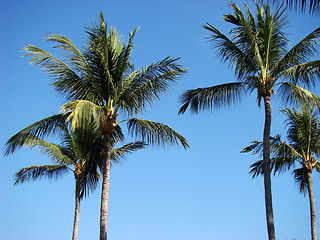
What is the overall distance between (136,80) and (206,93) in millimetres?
2315

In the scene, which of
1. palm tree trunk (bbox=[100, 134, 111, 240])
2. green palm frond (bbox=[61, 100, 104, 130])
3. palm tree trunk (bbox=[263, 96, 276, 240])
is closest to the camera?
green palm frond (bbox=[61, 100, 104, 130])

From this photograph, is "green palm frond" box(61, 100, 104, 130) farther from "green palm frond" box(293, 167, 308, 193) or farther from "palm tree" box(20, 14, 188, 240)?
"green palm frond" box(293, 167, 308, 193)

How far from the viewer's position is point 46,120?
1156 cm

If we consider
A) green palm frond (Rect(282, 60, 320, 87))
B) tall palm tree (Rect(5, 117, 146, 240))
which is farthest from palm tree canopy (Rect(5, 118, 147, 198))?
green palm frond (Rect(282, 60, 320, 87))

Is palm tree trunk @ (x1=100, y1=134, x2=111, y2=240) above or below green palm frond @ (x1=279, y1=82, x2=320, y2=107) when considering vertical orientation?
below

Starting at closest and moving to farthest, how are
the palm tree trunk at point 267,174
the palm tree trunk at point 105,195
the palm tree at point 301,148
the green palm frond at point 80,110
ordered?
the green palm frond at point 80,110, the palm tree trunk at point 267,174, the palm tree trunk at point 105,195, the palm tree at point 301,148

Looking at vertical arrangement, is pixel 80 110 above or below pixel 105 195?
above

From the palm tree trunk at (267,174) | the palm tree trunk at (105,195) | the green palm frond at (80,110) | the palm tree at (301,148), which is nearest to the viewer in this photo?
the green palm frond at (80,110)

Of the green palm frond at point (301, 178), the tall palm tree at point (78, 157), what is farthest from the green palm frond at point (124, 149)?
the green palm frond at point (301, 178)

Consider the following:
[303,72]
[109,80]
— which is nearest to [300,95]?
[303,72]

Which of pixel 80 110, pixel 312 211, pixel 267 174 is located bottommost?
pixel 312 211

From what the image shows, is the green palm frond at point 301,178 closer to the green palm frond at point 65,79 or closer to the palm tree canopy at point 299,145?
the palm tree canopy at point 299,145

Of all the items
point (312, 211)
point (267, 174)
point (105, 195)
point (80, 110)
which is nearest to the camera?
point (80, 110)

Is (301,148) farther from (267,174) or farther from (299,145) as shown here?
(267,174)
